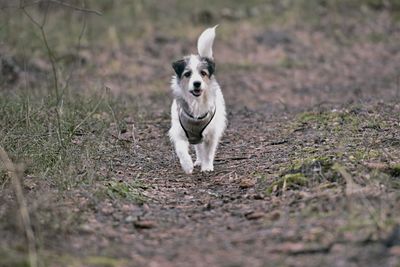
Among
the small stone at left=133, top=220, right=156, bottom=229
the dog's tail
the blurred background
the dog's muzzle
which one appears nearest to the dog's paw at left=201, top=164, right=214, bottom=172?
the dog's muzzle

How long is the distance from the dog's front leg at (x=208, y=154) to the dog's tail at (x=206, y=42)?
1.02 meters

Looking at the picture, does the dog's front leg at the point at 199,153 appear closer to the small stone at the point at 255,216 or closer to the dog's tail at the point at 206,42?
the dog's tail at the point at 206,42

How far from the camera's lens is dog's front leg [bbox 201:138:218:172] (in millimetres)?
7084

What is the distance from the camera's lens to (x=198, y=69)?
7.29 meters

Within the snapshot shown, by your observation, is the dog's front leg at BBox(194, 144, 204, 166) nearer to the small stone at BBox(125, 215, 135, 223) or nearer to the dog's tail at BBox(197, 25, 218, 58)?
the dog's tail at BBox(197, 25, 218, 58)

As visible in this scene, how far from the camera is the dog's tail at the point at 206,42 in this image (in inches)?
291

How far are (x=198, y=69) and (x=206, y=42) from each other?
13.8 inches

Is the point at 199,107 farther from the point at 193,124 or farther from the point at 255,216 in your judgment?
the point at 255,216

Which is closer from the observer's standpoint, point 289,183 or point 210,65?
point 289,183

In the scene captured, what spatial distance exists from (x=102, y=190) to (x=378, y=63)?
9969 millimetres

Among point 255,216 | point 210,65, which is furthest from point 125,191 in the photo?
point 210,65

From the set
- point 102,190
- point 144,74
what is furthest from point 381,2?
point 102,190

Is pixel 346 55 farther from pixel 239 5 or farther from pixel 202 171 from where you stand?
pixel 202 171

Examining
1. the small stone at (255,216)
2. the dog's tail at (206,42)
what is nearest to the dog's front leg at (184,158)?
the dog's tail at (206,42)
